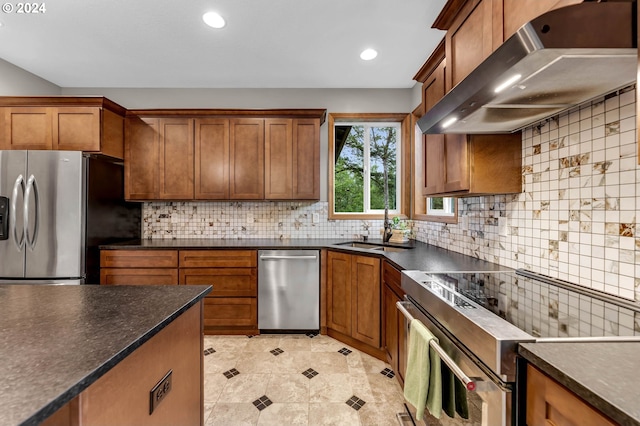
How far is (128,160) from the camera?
3.03 m

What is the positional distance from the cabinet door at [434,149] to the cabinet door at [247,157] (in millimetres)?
1658

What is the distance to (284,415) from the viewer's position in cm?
172

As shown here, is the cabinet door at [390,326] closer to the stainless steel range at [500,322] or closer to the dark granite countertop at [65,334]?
the stainless steel range at [500,322]

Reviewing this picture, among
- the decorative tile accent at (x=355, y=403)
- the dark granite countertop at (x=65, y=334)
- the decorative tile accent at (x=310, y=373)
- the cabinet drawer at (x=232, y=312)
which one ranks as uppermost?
the dark granite countertop at (x=65, y=334)

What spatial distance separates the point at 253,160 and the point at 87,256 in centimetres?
177

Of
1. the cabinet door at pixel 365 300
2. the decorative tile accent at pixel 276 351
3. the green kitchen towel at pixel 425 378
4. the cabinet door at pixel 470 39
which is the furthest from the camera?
the decorative tile accent at pixel 276 351

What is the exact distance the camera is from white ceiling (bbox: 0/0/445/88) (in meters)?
2.04

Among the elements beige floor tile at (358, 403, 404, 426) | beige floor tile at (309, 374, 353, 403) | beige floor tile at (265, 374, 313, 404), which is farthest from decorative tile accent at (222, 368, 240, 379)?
beige floor tile at (358, 403, 404, 426)

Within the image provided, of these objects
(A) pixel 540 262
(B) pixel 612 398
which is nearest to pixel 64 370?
(B) pixel 612 398

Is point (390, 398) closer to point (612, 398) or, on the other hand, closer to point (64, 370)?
point (612, 398)

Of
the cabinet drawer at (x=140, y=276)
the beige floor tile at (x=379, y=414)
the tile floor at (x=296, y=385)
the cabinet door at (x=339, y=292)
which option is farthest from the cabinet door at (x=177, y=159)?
the beige floor tile at (x=379, y=414)

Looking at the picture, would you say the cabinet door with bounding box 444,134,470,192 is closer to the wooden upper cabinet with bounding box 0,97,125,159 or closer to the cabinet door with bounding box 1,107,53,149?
the wooden upper cabinet with bounding box 0,97,125,159

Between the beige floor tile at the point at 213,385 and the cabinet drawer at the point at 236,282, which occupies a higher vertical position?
the cabinet drawer at the point at 236,282

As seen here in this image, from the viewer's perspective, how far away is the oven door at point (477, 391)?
31.4 inches
